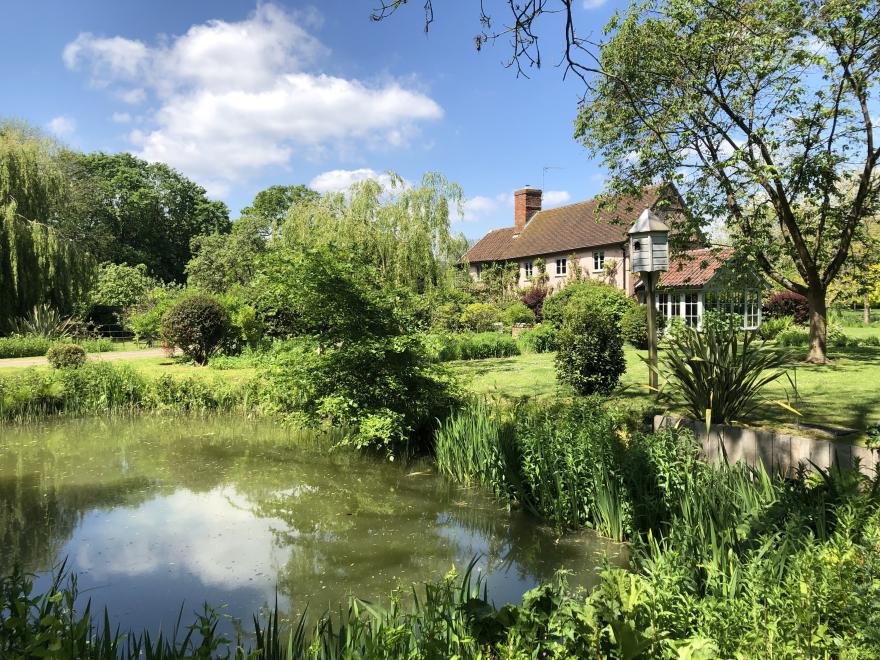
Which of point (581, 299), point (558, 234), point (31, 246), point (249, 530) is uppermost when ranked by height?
point (558, 234)

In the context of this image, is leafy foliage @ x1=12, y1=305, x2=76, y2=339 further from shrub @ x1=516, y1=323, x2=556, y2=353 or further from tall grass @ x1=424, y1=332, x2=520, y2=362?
shrub @ x1=516, y1=323, x2=556, y2=353

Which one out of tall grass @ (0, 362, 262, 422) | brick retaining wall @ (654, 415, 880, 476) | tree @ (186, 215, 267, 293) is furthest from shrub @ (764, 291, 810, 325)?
tree @ (186, 215, 267, 293)

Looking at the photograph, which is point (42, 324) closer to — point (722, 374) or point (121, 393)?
point (121, 393)

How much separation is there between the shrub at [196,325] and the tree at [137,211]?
26221 mm

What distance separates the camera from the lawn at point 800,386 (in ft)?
27.4

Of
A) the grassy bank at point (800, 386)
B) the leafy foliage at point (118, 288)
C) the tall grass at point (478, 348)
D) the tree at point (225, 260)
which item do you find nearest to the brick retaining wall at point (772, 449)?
the grassy bank at point (800, 386)

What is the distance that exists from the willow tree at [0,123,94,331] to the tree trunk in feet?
87.1

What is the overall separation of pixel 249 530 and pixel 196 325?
1261cm

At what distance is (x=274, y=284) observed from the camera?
891cm

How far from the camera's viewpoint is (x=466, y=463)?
772 centimetres

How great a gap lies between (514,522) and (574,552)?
38.6 inches

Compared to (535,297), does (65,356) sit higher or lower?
lower

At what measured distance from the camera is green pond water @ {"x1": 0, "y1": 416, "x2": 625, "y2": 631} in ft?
16.4

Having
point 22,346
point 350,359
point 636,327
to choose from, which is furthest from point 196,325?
point 636,327
